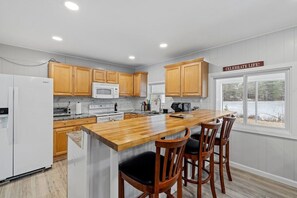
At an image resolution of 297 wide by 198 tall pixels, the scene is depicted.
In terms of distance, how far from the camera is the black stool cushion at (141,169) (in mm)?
1116

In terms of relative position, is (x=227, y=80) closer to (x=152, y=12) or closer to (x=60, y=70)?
(x=152, y=12)

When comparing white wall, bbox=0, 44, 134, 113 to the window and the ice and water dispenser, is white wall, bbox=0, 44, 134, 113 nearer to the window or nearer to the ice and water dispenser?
the ice and water dispenser

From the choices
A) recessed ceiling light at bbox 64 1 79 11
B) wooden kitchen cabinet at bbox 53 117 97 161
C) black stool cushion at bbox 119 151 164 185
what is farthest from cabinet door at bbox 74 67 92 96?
black stool cushion at bbox 119 151 164 185

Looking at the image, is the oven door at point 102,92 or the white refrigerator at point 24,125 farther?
the oven door at point 102,92

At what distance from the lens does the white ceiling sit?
5.96ft

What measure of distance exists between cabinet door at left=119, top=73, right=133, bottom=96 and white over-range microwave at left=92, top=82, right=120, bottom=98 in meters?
0.24

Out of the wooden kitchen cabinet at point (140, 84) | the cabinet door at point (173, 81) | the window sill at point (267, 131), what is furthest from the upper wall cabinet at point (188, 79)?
the wooden kitchen cabinet at point (140, 84)

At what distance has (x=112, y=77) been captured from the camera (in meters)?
4.46

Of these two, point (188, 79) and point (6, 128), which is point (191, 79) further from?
point (6, 128)

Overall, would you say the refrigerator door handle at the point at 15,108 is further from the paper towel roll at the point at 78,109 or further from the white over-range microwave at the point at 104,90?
the white over-range microwave at the point at 104,90

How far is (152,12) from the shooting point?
6.44 feet

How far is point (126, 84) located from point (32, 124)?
9.22 ft

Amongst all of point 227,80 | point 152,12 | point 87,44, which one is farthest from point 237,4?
point 87,44

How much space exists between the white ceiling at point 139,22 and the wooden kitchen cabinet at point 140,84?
1.61m
